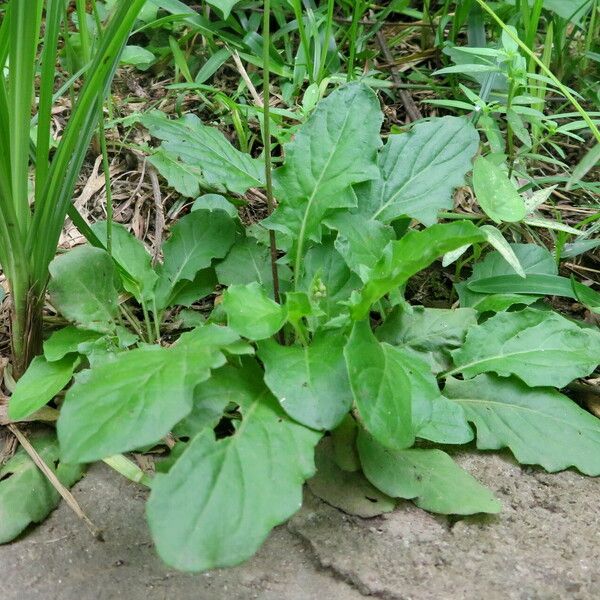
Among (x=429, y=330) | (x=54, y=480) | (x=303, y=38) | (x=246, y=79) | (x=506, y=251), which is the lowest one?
(x=54, y=480)

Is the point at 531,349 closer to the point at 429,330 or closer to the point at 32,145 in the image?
the point at 429,330

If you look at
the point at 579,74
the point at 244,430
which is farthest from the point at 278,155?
the point at 244,430

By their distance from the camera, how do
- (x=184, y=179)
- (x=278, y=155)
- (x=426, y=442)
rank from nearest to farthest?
(x=426, y=442)
(x=184, y=179)
(x=278, y=155)

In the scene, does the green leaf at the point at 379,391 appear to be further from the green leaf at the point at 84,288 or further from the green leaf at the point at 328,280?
the green leaf at the point at 84,288

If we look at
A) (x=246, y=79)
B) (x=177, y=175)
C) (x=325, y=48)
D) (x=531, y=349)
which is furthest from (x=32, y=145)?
(x=531, y=349)

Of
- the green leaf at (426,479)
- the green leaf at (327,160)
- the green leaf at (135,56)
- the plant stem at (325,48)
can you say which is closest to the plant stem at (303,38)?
the plant stem at (325,48)

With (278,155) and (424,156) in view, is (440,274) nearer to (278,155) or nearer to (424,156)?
(424,156)

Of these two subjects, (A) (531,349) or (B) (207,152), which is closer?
(A) (531,349)
